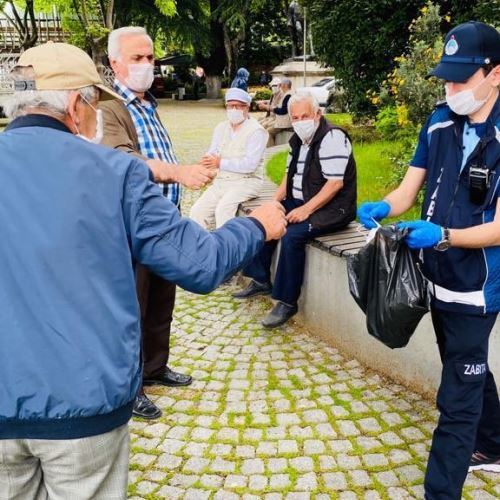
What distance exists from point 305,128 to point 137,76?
61.9 inches

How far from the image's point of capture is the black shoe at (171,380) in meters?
4.12

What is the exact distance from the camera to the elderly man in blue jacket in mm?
1601

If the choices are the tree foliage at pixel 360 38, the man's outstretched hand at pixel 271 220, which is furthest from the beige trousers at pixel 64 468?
the tree foliage at pixel 360 38

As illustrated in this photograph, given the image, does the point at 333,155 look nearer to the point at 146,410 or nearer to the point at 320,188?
the point at 320,188

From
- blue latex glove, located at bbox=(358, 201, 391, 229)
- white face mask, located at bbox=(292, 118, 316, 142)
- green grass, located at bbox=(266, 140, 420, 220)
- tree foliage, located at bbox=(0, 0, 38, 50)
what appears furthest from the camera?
tree foliage, located at bbox=(0, 0, 38, 50)

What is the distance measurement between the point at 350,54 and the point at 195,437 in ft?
25.1

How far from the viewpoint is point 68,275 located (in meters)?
1.61

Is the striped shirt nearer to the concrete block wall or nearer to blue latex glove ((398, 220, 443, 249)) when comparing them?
the concrete block wall

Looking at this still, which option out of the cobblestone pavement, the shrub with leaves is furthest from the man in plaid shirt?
the shrub with leaves

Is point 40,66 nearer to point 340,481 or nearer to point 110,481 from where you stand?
point 110,481

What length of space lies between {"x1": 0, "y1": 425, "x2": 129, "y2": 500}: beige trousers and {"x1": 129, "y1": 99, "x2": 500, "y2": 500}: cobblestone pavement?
131 centimetres

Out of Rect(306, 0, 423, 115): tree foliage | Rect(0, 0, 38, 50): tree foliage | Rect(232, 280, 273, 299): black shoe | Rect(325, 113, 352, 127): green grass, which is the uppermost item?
Rect(0, 0, 38, 50): tree foliage

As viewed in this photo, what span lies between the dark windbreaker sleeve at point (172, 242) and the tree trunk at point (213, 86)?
34.2 m

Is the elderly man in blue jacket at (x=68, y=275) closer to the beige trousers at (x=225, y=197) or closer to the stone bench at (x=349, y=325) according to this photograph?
the stone bench at (x=349, y=325)
